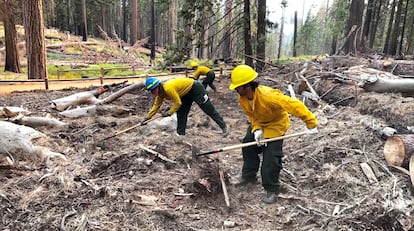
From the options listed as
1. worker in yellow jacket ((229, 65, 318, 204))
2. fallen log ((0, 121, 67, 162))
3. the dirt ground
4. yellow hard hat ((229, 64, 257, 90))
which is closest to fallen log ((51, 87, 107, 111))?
the dirt ground

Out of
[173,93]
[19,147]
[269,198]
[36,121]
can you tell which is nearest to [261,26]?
[173,93]

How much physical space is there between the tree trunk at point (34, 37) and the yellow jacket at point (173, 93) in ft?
18.6

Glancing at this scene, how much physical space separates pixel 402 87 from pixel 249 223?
16.7 ft

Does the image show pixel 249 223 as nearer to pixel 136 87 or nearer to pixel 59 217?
pixel 59 217

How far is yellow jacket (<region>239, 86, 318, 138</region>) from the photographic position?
3504 mm

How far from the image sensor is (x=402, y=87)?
687 cm

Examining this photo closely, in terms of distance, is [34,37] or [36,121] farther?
[34,37]

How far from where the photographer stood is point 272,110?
3.70 m

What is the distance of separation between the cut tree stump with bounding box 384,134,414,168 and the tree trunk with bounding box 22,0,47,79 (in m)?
9.37

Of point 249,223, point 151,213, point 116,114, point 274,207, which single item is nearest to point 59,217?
point 151,213

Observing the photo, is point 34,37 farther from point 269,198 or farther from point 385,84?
point 385,84

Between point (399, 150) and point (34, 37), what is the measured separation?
9.56m

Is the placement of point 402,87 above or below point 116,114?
above

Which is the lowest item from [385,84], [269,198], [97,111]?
[269,198]
